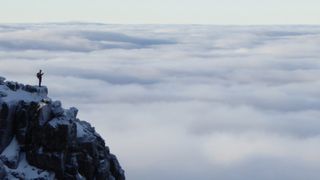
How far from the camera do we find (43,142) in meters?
103

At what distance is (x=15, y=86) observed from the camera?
112 meters

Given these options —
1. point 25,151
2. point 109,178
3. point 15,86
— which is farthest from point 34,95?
point 109,178

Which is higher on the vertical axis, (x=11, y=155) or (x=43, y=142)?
(x=43, y=142)

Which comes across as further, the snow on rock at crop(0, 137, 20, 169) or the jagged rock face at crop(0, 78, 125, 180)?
the jagged rock face at crop(0, 78, 125, 180)

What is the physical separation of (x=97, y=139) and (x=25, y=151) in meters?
15.2

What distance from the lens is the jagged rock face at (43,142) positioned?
4008 inches

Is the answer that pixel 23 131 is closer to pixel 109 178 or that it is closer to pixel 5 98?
pixel 5 98

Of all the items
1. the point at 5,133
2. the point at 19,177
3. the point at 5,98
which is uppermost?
the point at 5,98

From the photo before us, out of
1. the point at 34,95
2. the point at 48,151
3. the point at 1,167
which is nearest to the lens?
the point at 1,167

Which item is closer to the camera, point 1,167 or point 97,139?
point 1,167

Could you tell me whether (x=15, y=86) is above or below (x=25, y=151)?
above

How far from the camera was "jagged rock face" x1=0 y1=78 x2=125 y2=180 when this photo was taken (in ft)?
334

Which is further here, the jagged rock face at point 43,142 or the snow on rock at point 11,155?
the jagged rock face at point 43,142

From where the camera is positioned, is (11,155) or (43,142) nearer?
(11,155)
